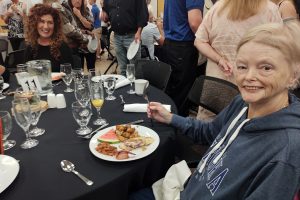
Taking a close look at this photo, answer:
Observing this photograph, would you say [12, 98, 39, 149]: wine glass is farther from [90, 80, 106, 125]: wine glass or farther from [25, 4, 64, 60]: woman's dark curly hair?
[25, 4, 64, 60]: woman's dark curly hair

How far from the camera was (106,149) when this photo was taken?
4.06 feet

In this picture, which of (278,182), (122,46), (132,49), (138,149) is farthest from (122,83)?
(122,46)

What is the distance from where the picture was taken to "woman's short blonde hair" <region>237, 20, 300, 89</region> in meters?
0.92

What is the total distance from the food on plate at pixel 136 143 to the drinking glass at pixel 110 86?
58 cm

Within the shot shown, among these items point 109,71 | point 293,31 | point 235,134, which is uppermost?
point 293,31

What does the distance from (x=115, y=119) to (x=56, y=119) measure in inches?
13.4

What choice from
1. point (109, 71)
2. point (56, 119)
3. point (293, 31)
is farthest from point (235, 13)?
point (109, 71)

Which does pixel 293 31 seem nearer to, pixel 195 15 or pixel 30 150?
pixel 30 150

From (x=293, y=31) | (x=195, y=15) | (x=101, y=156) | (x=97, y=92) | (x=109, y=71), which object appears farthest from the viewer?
(x=109, y=71)

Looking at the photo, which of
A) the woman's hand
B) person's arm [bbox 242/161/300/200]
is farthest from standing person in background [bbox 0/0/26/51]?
person's arm [bbox 242/161/300/200]

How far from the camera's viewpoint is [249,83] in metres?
1.00

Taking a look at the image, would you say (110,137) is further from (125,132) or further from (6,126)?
(6,126)

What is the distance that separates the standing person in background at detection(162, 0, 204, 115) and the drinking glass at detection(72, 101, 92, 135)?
1594 millimetres

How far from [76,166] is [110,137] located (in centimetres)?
25
